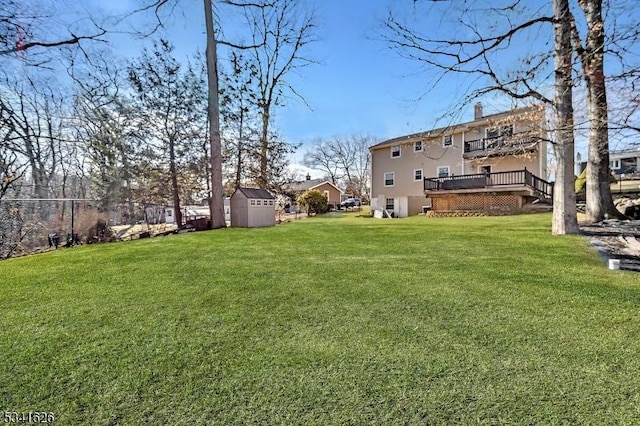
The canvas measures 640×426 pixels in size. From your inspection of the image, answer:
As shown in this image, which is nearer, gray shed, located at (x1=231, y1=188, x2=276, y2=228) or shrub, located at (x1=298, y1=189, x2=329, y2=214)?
gray shed, located at (x1=231, y1=188, x2=276, y2=228)

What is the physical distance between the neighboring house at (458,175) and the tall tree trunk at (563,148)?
219 inches

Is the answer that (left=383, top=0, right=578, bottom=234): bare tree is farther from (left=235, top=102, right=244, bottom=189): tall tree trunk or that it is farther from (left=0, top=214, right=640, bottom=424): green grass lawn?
(left=235, top=102, right=244, bottom=189): tall tree trunk

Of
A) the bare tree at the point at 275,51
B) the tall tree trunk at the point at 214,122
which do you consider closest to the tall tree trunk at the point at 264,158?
the bare tree at the point at 275,51

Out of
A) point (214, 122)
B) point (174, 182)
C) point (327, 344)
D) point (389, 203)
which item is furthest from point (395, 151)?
point (327, 344)

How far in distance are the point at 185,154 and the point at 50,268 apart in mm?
8459

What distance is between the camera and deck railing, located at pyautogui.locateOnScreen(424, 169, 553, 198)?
53.0 feet

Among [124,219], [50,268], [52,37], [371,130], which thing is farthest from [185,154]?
[371,130]

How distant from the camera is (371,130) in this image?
39.4m

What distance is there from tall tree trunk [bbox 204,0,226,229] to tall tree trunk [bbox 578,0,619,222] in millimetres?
10014

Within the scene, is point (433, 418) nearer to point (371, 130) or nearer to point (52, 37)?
point (52, 37)

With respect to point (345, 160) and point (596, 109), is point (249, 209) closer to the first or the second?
point (596, 109)

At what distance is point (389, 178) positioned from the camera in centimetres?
2416

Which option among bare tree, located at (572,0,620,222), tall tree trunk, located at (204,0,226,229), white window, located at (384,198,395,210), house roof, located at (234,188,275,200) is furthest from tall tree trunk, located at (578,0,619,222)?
white window, located at (384,198,395,210)

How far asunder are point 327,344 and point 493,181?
58.9 feet
